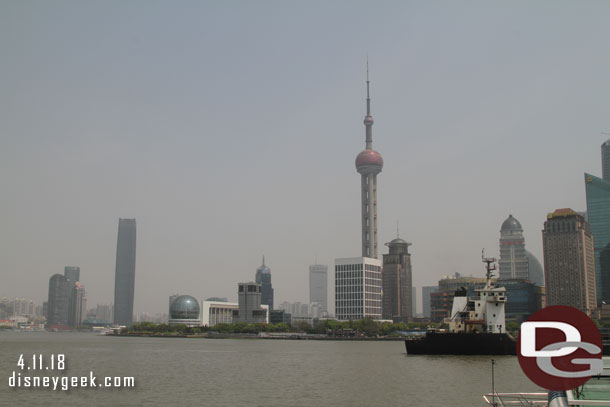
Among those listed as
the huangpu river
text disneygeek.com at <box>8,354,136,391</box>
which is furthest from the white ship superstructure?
text disneygeek.com at <box>8,354,136,391</box>

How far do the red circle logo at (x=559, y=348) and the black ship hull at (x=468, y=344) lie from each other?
85681mm

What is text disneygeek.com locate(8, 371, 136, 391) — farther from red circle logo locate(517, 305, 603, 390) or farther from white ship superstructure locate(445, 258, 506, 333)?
white ship superstructure locate(445, 258, 506, 333)

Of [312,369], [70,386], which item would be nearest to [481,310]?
[312,369]

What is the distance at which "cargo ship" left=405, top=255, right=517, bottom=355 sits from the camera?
363 feet

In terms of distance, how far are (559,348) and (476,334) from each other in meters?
91.4

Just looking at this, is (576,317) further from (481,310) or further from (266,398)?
(481,310)

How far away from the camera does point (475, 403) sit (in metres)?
51.3

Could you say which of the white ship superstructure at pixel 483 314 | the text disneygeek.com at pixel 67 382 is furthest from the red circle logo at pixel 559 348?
the white ship superstructure at pixel 483 314

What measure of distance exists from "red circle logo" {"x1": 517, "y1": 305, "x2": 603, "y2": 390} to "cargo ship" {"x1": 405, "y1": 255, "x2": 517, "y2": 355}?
86.0m

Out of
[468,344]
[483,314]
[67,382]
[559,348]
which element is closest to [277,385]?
[67,382]

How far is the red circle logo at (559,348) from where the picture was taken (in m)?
20.2

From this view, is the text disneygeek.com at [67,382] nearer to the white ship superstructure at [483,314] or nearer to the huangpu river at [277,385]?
the huangpu river at [277,385]

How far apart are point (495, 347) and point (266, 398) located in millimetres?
68538

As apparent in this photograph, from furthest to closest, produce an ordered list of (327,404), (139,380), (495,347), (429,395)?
(495,347) < (139,380) < (429,395) < (327,404)
